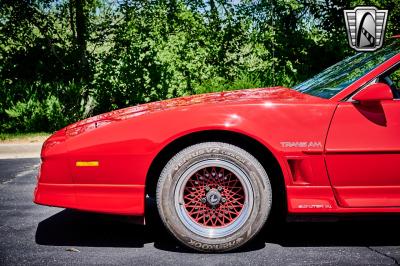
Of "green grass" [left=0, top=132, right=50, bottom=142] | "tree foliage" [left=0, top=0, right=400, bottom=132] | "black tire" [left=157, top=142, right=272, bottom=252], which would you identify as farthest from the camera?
"tree foliage" [left=0, top=0, right=400, bottom=132]

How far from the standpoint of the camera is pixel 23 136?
339 inches

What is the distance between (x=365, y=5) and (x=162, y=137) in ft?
29.1

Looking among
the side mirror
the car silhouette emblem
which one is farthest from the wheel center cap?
the car silhouette emblem

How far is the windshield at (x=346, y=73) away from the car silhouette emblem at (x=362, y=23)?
20.3ft

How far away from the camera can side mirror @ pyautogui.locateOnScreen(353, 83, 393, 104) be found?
2885 millimetres

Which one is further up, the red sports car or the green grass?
the red sports car

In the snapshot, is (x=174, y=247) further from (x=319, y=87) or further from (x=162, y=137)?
(x=319, y=87)

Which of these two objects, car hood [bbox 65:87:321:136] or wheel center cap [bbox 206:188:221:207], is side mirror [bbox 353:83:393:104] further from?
wheel center cap [bbox 206:188:221:207]

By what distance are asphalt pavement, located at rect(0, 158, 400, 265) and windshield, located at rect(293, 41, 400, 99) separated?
3.06 feet

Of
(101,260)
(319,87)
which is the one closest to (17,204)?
(101,260)

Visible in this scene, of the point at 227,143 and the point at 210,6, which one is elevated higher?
the point at 210,6

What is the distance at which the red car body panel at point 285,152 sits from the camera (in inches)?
116

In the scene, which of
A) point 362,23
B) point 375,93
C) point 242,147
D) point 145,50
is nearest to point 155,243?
point 242,147

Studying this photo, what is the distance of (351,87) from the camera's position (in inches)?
121
